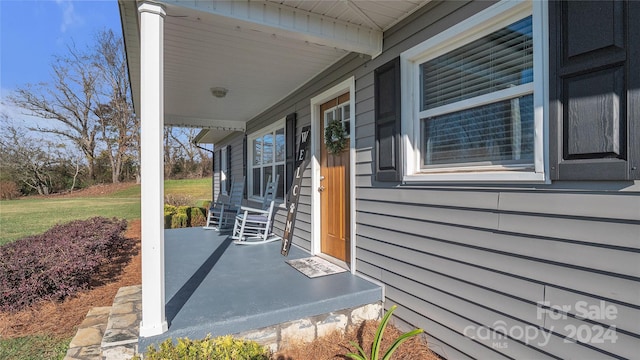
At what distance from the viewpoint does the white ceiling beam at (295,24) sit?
7.32 ft

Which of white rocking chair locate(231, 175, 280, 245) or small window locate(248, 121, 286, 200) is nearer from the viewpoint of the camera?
white rocking chair locate(231, 175, 280, 245)

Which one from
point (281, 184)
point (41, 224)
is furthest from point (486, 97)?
point (41, 224)

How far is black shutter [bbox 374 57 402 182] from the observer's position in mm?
2633

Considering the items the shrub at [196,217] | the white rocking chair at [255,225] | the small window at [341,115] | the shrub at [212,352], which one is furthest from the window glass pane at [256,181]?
the shrub at [212,352]

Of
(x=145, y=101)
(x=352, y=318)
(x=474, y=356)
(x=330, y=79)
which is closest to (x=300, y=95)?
(x=330, y=79)

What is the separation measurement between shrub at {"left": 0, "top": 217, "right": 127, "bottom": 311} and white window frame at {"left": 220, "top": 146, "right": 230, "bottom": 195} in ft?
17.3

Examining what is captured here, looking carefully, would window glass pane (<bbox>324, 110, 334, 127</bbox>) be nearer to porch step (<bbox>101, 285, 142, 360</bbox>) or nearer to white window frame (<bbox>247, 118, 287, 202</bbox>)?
white window frame (<bbox>247, 118, 287, 202</bbox>)

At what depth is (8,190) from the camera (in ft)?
60.8

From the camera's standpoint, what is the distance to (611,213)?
141 cm

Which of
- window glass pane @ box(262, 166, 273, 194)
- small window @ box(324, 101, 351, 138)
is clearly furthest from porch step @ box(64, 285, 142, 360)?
window glass pane @ box(262, 166, 273, 194)

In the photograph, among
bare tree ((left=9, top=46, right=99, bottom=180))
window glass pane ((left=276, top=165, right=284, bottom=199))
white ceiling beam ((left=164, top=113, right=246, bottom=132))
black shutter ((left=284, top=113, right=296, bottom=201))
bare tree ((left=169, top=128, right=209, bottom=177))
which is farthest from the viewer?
bare tree ((left=169, top=128, right=209, bottom=177))

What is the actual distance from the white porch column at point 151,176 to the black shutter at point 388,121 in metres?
1.71

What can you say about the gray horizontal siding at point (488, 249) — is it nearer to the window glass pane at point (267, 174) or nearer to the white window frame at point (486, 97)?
the white window frame at point (486, 97)

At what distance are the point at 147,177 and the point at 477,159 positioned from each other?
2.09 m
